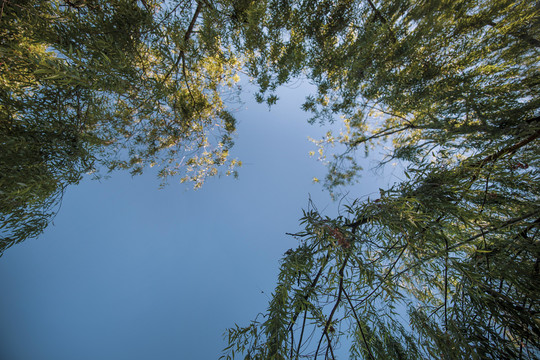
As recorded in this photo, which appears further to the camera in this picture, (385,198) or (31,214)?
(31,214)

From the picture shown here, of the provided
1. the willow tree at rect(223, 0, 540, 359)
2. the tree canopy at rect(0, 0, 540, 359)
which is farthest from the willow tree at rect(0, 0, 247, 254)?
the willow tree at rect(223, 0, 540, 359)

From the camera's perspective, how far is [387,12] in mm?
2672

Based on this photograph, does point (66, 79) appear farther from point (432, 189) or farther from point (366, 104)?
point (366, 104)

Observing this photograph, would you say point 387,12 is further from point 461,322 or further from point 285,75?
point 461,322

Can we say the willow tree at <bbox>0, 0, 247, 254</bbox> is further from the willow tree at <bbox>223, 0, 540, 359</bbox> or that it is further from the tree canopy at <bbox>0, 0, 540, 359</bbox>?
the willow tree at <bbox>223, 0, 540, 359</bbox>

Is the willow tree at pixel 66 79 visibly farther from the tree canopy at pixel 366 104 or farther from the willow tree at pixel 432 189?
the willow tree at pixel 432 189

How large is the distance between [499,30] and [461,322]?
9.82ft

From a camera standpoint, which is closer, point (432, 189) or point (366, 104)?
point (432, 189)

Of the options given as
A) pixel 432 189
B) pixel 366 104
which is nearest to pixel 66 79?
pixel 432 189

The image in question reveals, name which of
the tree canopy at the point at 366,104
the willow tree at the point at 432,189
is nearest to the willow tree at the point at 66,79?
the tree canopy at the point at 366,104

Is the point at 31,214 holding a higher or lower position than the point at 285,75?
lower

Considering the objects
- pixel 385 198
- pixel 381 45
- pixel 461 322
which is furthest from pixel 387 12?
pixel 461 322

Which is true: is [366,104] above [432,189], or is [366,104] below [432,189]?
above

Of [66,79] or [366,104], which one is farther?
[366,104]
